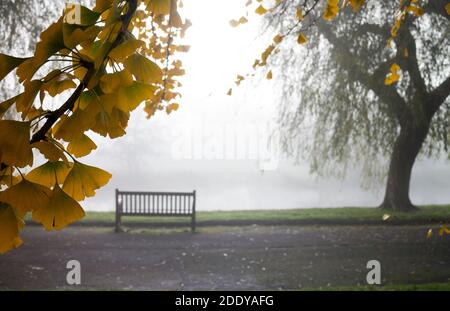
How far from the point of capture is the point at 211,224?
859 centimetres

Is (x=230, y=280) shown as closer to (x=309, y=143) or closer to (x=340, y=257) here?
(x=340, y=257)

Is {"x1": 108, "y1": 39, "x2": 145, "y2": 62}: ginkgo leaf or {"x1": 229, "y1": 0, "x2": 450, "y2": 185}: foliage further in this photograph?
{"x1": 229, "y1": 0, "x2": 450, "y2": 185}: foliage

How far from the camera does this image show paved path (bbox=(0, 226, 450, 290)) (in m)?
4.81

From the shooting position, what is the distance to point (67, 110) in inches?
27.8

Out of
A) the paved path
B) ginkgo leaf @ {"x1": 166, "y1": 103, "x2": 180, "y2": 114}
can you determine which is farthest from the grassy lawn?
ginkgo leaf @ {"x1": 166, "y1": 103, "x2": 180, "y2": 114}

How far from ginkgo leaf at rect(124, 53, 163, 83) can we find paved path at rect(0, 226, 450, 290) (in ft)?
13.3

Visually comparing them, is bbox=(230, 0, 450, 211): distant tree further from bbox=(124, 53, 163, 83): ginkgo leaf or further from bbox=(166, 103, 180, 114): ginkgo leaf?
bbox=(124, 53, 163, 83): ginkgo leaf

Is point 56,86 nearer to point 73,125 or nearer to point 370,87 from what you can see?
point 73,125

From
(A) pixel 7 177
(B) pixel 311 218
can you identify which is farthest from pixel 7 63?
(B) pixel 311 218

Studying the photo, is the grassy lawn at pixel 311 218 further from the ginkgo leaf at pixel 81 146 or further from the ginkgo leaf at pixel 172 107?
the ginkgo leaf at pixel 81 146

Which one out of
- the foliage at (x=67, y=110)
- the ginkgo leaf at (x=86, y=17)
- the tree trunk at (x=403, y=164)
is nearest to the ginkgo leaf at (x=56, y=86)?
the foliage at (x=67, y=110)

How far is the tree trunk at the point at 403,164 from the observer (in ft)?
32.9

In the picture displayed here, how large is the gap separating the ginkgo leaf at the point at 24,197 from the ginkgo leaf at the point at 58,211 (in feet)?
0.04
